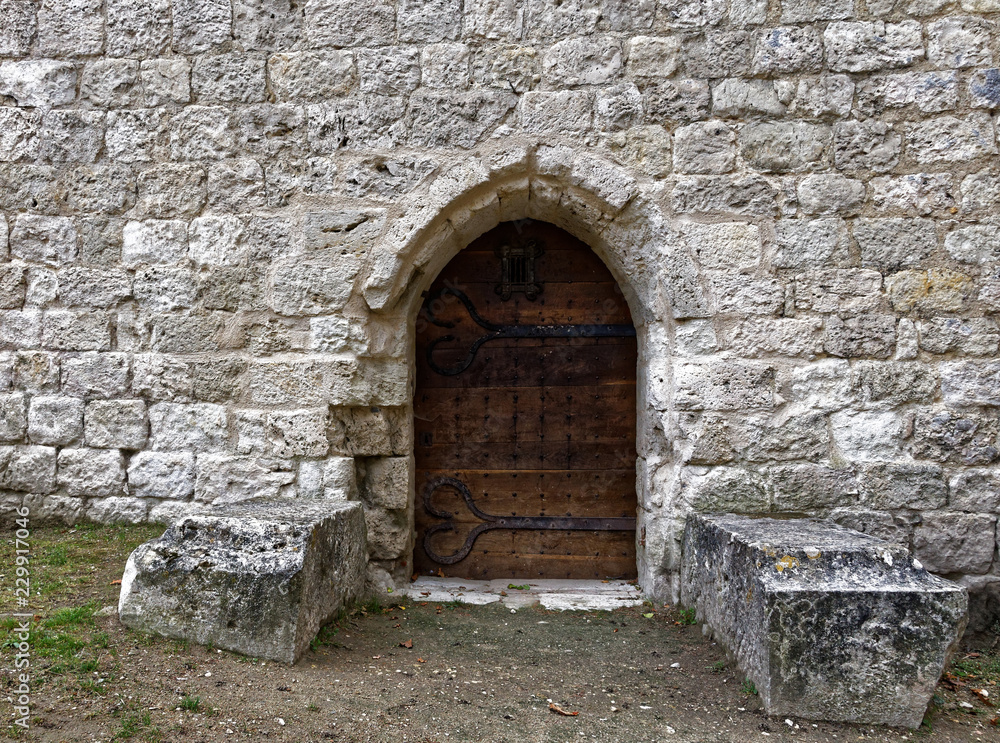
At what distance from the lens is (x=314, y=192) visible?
313 centimetres

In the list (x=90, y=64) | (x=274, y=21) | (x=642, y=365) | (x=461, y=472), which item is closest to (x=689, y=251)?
(x=642, y=365)

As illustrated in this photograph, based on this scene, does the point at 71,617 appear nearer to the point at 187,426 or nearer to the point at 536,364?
the point at 187,426

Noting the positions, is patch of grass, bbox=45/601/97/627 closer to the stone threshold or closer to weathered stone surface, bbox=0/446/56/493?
weathered stone surface, bbox=0/446/56/493

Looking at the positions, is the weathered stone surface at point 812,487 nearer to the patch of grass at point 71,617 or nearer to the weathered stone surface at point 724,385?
the weathered stone surface at point 724,385

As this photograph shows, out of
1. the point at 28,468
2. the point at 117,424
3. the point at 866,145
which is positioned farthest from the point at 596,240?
the point at 28,468

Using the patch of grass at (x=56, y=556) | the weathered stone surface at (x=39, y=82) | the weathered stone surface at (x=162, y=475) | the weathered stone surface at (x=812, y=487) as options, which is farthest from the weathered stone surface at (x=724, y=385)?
the weathered stone surface at (x=39, y=82)

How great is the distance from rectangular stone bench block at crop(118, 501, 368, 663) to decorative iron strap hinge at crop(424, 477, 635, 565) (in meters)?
1.08

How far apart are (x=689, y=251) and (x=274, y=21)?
2.26 m

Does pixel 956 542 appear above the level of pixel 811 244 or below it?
below

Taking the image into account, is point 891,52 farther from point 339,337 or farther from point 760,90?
point 339,337

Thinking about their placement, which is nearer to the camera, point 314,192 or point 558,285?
point 314,192

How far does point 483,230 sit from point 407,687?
2.15 m

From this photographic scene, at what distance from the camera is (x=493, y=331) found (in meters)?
3.54

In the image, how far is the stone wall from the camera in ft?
9.54
